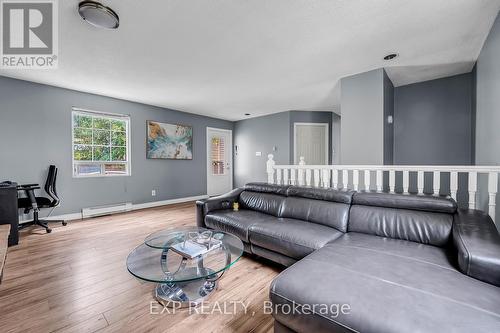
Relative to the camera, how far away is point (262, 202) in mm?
2844

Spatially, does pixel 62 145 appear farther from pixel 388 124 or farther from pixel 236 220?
pixel 388 124

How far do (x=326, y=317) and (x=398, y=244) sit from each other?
1061 mm

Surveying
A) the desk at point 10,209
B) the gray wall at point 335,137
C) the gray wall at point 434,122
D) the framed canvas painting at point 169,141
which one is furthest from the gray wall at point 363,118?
the desk at point 10,209

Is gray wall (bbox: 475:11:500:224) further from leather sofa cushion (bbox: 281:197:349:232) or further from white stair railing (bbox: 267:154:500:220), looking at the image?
leather sofa cushion (bbox: 281:197:349:232)

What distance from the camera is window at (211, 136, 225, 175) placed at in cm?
654

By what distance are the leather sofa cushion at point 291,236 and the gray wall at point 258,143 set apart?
3.76 meters

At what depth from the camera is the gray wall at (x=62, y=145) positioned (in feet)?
11.1

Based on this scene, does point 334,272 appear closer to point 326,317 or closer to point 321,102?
point 326,317

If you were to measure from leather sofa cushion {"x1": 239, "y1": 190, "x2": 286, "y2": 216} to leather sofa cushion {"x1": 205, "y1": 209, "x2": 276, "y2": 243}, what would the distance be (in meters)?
0.10

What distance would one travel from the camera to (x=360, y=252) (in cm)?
151

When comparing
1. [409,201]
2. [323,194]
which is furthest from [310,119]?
[409,201]

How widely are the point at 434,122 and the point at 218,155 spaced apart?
5.07m

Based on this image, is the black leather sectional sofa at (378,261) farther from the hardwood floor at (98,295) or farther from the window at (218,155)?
the window at (218,155)

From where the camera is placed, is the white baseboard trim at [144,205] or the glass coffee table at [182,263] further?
the white baseboard trim at [144,205]
